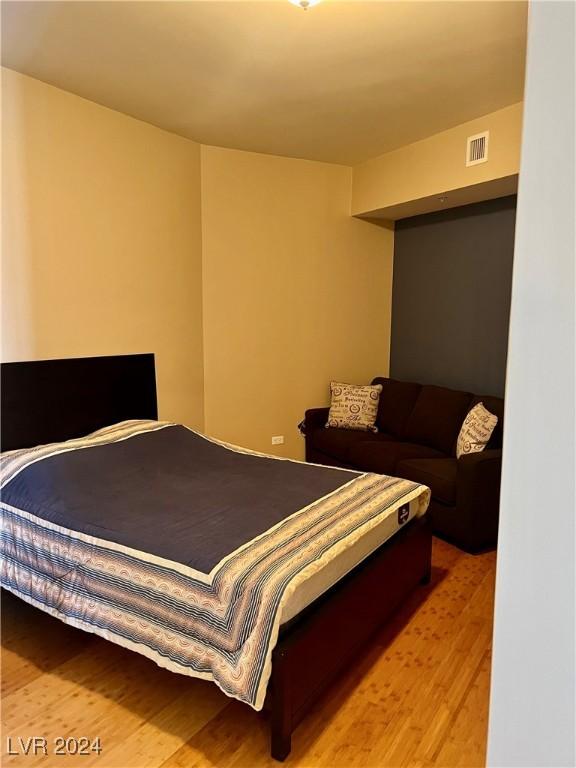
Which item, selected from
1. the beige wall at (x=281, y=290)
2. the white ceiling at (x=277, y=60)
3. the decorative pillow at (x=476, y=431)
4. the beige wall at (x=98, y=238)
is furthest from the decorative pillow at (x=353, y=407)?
the white ceiling at (x=277, y=60)

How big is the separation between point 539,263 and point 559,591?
35cm

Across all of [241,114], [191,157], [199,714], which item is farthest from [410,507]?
[191,157]

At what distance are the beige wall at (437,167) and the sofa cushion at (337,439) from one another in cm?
200

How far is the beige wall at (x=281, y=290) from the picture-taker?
12.9 ft

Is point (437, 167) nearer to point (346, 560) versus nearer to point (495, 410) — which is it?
point (495, 410)

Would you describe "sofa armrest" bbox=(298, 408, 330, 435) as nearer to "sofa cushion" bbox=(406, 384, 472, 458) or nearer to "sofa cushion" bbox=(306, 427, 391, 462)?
"sofa cushion" bbox=(306, 427, 391, 462)

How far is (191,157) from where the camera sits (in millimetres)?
3682

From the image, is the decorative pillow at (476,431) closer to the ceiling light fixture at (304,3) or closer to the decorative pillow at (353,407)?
the decorative pillow at (353,407)

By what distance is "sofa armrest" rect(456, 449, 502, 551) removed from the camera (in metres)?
3.03

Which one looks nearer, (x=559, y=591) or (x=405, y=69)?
(x=559, y=591)

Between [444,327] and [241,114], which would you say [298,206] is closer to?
[241,114]

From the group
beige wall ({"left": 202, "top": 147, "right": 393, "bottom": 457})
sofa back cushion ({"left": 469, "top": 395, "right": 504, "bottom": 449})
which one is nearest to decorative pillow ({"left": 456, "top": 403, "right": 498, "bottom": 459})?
sofa back cushion ({"left": 469, "top": 395, "right": 504, "bottom": 449})

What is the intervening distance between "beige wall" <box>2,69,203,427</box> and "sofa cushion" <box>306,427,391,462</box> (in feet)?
3.55

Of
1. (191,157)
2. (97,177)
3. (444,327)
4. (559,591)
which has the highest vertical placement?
(191,157)
